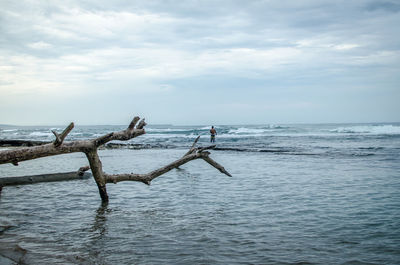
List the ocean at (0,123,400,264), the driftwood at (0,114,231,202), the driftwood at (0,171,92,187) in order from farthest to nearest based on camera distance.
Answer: the driftwood at (0,171,92,187)
the driftwood at (0,114,231,202)
the ocean at (0,123,400,264)

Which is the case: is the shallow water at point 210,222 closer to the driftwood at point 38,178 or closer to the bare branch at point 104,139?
the driftwood at point 38,178

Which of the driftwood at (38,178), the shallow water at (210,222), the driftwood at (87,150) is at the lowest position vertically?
the shallow water at (210,222)

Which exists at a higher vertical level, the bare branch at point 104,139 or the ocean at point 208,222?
the bare branch at point 104,139

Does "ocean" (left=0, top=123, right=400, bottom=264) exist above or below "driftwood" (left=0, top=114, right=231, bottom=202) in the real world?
below

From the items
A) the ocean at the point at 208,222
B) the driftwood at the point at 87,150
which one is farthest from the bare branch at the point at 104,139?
the ocean at the point at 208,222

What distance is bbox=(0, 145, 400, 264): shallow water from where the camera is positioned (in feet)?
18.4

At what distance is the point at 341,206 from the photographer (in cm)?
883

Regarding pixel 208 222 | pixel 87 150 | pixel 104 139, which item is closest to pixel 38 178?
pixel 87 150


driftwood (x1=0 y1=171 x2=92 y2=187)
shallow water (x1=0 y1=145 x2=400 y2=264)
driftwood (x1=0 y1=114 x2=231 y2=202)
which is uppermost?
driftwood (x1=0 y1=114 x2=231 y2=202)

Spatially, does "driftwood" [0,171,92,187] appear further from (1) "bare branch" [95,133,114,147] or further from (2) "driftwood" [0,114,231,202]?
(1) "bare branch" [95,133,114,147]

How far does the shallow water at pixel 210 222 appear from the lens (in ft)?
18.4

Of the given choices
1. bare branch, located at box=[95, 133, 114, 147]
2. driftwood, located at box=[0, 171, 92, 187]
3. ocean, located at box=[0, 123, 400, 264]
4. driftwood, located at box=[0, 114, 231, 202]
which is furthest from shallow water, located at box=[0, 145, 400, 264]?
bare branch, located at box=[95, 133, 114, 147]

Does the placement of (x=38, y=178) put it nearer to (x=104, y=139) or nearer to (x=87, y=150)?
(x=87, y=150)

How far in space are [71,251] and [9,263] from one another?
3.29 ft
